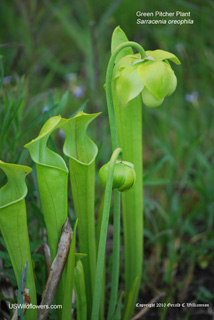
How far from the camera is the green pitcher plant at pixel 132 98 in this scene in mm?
760

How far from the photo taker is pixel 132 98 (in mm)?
766

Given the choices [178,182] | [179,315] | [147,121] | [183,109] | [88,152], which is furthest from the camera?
[183,109]

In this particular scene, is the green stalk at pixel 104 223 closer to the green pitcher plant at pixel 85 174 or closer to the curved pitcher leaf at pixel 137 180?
the green pitcher plant at pixel 85 174

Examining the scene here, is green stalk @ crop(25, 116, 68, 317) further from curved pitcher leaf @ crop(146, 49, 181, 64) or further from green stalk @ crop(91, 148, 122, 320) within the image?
curved pitcher leaf @ crop(146, 49, 181, 64)

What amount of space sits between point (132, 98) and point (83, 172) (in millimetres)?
218

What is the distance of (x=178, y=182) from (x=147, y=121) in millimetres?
510

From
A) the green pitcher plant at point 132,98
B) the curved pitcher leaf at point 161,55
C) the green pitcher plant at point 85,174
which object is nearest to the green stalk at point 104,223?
the green pitcher plant at point 85,174

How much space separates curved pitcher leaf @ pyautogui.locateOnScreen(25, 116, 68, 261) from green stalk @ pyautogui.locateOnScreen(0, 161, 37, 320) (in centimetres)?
5

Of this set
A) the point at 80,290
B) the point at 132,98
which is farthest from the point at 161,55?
A: the point at 80,290

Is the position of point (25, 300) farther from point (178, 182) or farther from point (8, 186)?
point (178, 182)

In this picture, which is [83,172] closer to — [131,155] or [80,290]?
[131,155]

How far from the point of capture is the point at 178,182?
5.77 feet

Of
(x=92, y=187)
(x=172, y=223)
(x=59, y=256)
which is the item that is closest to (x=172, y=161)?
(x=172, y=223)

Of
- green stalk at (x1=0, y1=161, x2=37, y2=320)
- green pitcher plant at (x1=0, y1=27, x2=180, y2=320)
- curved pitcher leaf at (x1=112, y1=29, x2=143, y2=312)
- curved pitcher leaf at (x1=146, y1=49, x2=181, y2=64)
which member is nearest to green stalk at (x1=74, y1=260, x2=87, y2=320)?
green pitcher plant at (x1=0, y1=27, x2=180, y2=320)
